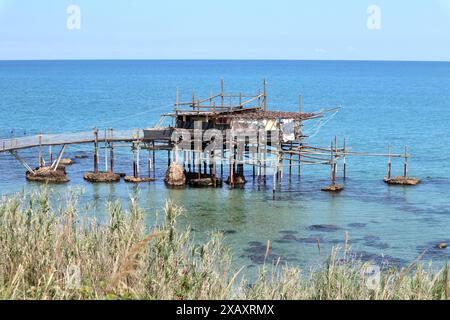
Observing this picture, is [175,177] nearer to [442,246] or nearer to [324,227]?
[324,227]

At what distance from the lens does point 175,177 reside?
4112 cm

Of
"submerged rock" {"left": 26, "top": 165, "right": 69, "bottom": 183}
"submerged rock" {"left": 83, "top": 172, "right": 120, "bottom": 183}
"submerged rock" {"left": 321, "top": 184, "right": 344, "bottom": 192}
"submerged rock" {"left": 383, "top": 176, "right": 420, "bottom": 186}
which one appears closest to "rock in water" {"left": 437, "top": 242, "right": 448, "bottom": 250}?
"submerged rock" {"left": 321, "top": 184, "right": 344, "bottom": 192}

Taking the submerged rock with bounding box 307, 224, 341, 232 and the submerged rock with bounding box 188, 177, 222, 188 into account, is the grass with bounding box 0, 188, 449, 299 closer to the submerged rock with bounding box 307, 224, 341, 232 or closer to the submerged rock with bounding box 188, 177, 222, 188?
the submerged rock with bounding box 307, 224, 341, 232

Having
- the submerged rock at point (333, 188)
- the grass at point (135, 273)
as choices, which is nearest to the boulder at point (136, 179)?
the submerged rock at point (333, 188)

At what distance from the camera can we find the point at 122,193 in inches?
1548

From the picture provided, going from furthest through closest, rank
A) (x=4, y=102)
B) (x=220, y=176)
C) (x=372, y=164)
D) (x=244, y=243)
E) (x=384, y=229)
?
(x=4, y=102), (x=372, y=164), (x=220, y=176), (x=384, y=229), (x=244, y=243)

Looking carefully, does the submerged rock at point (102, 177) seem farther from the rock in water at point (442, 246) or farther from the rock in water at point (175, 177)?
the rock in water at point (442, 246)

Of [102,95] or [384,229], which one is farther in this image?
[102,95]

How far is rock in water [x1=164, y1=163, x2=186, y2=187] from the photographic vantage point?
1614 inches

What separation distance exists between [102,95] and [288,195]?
9173 centimetres

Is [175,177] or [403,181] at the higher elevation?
[175,177]

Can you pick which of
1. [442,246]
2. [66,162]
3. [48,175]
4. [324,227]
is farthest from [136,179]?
[442,246]

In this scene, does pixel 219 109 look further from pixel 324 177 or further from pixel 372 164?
pixel 372 164

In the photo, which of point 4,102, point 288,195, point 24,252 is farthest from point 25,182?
point 4,102
